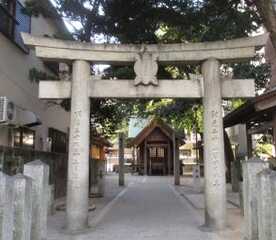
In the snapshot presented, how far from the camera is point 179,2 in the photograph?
13047 millimetres

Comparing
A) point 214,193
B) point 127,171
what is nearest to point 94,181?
point 214,193

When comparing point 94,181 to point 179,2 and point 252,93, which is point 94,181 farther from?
point 252,93

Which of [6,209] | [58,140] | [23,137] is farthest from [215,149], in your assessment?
[58,140]

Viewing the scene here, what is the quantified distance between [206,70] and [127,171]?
32.2 meters

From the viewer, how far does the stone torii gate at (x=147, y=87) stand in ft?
30.1

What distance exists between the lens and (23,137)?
47.0ft

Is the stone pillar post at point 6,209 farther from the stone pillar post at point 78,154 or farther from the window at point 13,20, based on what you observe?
the window at point 13,20

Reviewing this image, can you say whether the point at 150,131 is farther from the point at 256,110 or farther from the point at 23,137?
the point at 256,110

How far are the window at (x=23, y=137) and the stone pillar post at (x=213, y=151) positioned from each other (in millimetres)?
6972

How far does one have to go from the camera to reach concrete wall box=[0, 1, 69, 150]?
12.6 m

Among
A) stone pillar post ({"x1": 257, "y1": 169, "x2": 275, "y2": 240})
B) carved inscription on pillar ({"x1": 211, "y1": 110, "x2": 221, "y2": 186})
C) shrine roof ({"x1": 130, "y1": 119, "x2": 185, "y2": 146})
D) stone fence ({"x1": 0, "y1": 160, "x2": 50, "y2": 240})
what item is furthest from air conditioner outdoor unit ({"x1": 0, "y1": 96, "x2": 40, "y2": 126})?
shrine roof ({"x1": 130, "y1": 119, "x2": 185, "y2": 146})

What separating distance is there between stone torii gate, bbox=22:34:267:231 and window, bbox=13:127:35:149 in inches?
184

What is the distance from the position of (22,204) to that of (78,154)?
4.19 metres

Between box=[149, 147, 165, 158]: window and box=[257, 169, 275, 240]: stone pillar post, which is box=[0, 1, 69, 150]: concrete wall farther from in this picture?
box=[149, 147, 165, 158]: window
